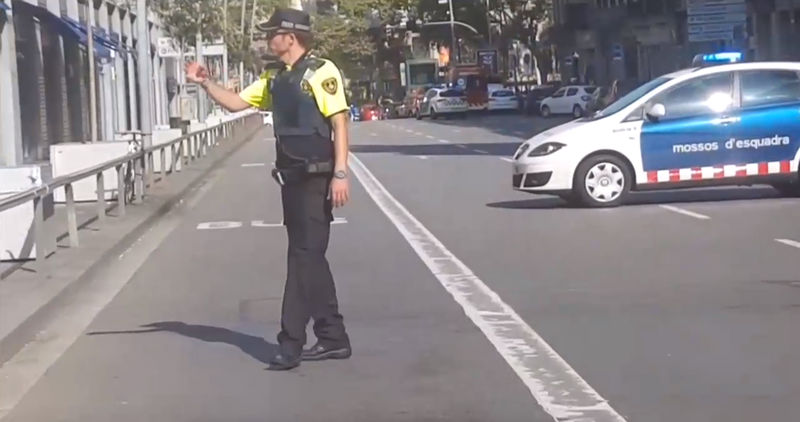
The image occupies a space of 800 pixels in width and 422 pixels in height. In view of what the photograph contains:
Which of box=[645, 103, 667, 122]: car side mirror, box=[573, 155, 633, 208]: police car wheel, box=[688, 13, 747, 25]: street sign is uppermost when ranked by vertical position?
box=[688, 13, 747, 25]: street sign

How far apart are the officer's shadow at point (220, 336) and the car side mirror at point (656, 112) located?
9.00 m

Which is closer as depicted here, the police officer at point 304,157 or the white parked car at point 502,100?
the police officer at point 304,157

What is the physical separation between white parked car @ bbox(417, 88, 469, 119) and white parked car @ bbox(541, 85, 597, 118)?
829 centimetres

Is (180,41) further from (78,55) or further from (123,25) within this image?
(78,55)

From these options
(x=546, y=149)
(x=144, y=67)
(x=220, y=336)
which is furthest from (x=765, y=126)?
(x=144, y=67)

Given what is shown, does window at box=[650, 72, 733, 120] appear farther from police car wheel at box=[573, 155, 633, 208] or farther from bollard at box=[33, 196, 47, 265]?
bollard at box=[33, 196, 47, 265]

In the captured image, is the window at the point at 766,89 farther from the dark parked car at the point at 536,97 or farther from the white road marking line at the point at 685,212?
the dark parked car at the point at 536,97

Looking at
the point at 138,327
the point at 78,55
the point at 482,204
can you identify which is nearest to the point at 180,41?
the point at 78,55

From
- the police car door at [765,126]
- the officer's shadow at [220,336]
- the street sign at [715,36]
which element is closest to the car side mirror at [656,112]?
the police car door at [765,126]

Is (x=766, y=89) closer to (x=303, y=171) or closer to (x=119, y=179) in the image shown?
(x=119, y=179)

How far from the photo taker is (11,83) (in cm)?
3228

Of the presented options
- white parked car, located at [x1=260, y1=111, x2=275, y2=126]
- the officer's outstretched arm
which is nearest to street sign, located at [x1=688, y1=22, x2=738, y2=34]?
white parked car, located at [x1=260, y1=111, x2=275, y2=126]

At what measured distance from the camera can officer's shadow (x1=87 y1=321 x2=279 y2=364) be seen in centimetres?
996

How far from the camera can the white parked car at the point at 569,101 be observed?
65438 mm
